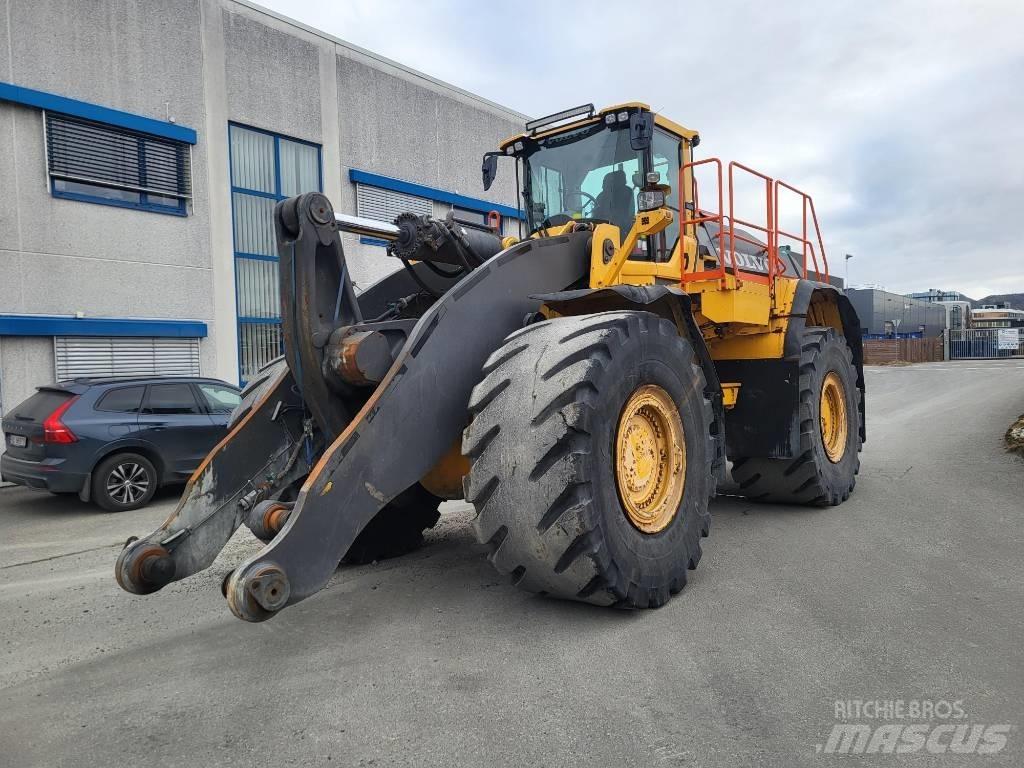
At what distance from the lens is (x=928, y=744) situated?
2588mm

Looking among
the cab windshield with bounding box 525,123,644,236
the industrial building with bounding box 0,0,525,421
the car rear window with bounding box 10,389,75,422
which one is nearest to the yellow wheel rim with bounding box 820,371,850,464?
the cab windshield with bounding box 525,123,644,236

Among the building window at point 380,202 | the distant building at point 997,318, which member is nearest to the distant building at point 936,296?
the distant building at point 997,318

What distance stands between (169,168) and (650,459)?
36.5 ft

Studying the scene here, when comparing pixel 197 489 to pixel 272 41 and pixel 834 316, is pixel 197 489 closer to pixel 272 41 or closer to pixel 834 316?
pixel 834 316

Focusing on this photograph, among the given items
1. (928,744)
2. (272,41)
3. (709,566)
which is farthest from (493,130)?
(928,744)

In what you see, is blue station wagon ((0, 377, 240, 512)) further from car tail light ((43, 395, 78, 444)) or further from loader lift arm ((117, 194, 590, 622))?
loader lift arm ((117, 194, 590, 622))

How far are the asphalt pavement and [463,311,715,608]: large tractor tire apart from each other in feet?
1.02

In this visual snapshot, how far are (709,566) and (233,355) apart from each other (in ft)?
35.1

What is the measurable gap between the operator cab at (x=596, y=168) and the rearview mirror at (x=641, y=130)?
0.28m

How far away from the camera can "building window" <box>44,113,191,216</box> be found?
35.7 ft

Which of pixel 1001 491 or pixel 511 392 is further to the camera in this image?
pixel 1001 491

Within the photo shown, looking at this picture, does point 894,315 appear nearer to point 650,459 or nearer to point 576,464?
point 650,459

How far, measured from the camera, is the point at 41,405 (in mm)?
8414

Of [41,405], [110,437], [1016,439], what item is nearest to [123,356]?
[41,405]
